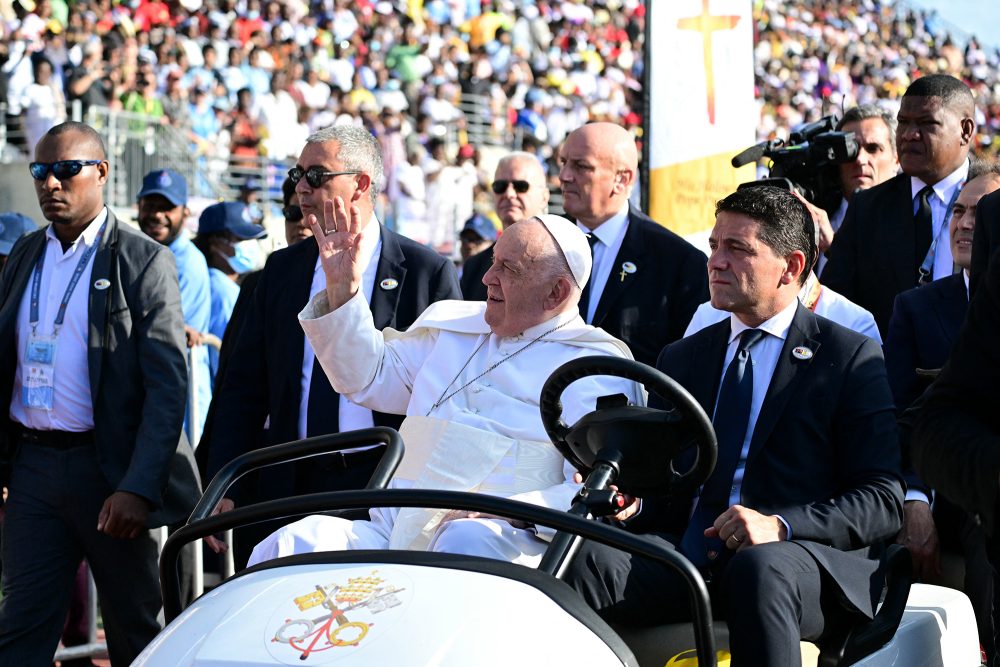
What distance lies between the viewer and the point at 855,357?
405 centimetres

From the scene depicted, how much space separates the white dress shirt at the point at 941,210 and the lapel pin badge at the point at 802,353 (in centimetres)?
174

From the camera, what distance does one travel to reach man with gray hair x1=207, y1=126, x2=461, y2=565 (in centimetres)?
503

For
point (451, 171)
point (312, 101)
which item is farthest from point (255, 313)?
point (312, 101)

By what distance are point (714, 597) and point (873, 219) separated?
2.44 metres

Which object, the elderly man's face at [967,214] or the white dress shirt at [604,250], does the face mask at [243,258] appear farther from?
the elderly man's face at [967,214]

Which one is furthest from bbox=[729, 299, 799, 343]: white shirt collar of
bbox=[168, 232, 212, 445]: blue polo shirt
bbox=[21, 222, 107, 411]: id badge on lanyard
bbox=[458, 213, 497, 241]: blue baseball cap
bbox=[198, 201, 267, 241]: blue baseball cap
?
bbox=[458, 213, 497, 241]: blue baseball cap

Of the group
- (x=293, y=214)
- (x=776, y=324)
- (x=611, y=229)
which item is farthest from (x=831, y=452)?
(x=293, y=214)

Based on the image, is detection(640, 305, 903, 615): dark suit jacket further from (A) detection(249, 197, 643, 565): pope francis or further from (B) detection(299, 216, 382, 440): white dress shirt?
(B) detection(299, 216, 382, 440): white dress shirt

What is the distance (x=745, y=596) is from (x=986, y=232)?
1137 mm

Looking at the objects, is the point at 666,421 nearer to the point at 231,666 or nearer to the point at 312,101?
the point at 231,666

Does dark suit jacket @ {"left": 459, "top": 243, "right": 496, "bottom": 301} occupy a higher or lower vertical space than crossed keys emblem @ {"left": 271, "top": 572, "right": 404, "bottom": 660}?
higher

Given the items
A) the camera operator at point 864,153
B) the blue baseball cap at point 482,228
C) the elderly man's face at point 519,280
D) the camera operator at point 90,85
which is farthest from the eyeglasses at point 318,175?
the camera operator at point 90,85

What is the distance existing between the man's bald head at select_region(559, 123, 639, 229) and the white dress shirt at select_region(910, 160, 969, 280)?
122cm

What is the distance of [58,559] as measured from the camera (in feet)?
17.7
